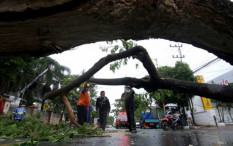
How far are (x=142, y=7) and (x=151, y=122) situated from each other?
16.8m

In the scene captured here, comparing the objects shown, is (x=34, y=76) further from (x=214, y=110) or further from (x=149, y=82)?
(x=149, y=82)

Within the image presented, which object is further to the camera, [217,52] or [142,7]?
[217,52]

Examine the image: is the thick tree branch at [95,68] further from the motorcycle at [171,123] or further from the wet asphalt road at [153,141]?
the motorcycle at [171,123]

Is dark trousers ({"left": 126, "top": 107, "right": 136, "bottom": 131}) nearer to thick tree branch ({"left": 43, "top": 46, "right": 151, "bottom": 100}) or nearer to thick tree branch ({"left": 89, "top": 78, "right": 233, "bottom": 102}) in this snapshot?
thick tree branch ({"left": 89, "top": 78, "right": 233, "bottom": 102})

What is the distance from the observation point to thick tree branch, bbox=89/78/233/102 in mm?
2164

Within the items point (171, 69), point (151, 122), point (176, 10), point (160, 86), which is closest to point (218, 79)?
point (171, 69)

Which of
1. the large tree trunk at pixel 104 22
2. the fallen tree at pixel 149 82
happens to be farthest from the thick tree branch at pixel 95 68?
the large tree trunk at pixel 104 22

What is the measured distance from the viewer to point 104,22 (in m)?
1.02

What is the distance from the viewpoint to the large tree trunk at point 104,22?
2.95 ft

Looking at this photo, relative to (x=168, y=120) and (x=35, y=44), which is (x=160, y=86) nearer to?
(x=35, y=44)

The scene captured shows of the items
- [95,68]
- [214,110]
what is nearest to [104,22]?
[95,68]

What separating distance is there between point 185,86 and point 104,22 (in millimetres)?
1888

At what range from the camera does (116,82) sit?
264 cm

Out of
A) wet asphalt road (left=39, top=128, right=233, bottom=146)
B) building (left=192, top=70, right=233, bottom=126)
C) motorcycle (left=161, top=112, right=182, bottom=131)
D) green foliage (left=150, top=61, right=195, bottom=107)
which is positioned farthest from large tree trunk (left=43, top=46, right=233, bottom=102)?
building (left=192, top=70, right=233, bottom=126)
